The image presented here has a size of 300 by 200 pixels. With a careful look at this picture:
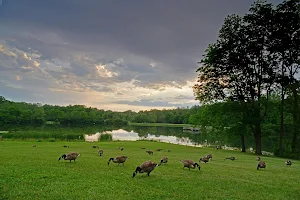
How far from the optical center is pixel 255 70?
39.5 meters

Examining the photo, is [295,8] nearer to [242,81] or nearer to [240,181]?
[242,81]

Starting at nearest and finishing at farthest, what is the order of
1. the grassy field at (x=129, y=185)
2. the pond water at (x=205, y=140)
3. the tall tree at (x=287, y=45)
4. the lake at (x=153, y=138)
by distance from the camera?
the grassy field at (x=129, y=185), the tall tree at (x=287, y=45), the lake at (x=153, y=138), the pond water at (x=205, y=140)

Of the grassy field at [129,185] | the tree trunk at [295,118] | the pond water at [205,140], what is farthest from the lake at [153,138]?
the grassy field at [129,185]

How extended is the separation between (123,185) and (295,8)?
35.8 meters

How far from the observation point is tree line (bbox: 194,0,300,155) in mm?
35469

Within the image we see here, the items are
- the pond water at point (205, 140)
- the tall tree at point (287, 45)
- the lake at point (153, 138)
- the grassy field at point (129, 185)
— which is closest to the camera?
the grassy field at point (129, 185)

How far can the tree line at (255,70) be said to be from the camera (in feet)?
116

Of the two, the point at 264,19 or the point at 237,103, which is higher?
the point at 264,19

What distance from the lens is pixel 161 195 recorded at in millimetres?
9781

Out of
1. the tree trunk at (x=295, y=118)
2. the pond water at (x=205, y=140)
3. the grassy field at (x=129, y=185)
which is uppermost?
the tree trunk at (x=295, y=118)

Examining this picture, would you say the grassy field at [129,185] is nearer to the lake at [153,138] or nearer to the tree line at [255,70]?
the tree line at [255,70]

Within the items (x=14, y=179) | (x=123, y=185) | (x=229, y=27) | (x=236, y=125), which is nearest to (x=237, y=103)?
(x=236, y=125)

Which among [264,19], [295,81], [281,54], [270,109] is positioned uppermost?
[264,19]

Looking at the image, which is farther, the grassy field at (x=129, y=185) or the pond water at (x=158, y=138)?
the pond water at (x=158, y=138)
